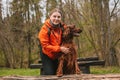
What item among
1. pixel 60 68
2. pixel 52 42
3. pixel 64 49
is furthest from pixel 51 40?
pixel 60 68

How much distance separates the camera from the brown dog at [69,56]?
4398mm

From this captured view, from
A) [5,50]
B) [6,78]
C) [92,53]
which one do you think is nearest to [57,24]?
[6,78]

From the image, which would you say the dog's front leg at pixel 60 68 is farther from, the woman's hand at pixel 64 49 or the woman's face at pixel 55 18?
the woman's face at pixel 55 18

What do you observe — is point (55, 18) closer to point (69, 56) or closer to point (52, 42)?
point (52, 42)

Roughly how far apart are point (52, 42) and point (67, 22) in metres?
15.2

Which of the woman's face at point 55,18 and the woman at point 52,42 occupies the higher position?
the woman's face at point 55,18

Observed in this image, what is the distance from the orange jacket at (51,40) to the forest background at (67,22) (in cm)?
1251

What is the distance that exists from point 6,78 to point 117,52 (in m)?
15.6

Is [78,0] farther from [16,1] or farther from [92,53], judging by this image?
[16,1]

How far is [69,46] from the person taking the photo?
441 centimetres

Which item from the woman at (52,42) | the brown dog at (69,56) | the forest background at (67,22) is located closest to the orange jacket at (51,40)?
the woman at (52,42)

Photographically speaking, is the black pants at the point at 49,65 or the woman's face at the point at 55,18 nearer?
the woman's face at the point at 55,18

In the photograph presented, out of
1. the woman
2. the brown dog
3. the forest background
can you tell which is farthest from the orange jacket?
the forest background

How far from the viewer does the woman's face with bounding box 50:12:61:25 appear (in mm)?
4551
